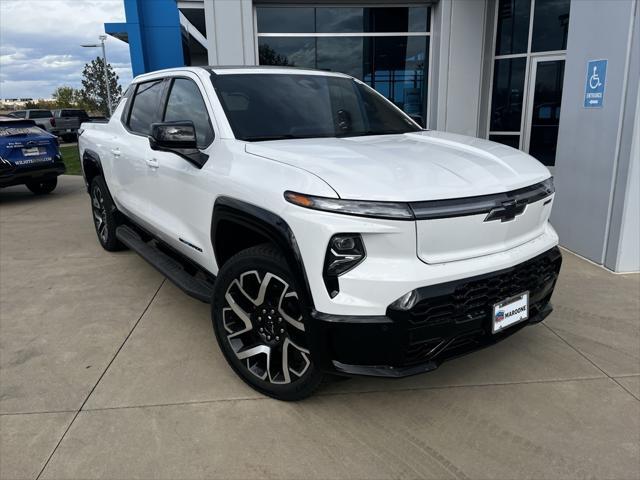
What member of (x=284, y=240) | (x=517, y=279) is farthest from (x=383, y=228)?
(x=517, y=279)

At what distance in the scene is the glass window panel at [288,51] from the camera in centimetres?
1109

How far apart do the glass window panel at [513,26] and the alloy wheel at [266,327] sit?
27.1ft

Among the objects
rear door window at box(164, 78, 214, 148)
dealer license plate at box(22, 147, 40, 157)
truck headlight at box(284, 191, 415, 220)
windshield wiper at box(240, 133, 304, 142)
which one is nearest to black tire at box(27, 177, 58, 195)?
dealer license plate at box(22, 147, 40, 157)

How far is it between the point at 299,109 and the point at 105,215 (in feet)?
10.3

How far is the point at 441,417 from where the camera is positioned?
2932mm

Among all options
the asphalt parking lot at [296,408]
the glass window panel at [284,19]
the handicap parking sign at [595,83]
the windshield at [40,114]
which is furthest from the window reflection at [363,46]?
the windshield at [40,114]

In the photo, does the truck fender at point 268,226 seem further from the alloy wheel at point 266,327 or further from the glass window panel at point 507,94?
the glass window panel at point 507,94

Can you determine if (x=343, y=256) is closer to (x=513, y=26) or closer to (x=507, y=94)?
(x=507, y=94)

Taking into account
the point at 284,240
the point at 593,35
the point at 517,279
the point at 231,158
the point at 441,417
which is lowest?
the point at 441,417

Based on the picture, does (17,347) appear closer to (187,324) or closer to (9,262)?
(187,324)

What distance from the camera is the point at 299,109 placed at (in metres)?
3.64

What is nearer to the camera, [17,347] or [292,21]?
[17,347]

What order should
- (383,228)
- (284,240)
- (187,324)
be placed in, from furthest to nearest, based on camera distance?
(187,324) < (284,240) < (383,228)

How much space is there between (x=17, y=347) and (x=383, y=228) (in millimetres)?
2999
